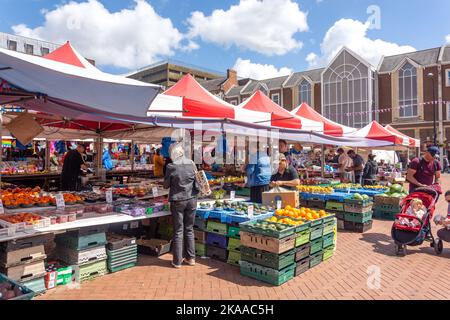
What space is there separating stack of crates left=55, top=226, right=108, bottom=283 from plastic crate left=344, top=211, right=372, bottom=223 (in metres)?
5.11

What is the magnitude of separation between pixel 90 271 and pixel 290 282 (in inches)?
102

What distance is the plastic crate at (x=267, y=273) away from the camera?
13.2 feet

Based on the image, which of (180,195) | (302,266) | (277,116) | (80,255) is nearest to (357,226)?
(277,116)

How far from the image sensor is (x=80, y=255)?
4.10 m

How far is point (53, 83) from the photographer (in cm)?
349

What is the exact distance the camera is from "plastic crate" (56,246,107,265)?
409 cm

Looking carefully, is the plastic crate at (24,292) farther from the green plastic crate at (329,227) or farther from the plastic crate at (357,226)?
the plastic crate at (357,226)

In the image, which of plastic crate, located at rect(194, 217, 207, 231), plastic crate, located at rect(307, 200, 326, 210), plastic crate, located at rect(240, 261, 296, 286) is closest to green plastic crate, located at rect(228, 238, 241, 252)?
plastic crate, located at rect(240, 261, 296, 286)

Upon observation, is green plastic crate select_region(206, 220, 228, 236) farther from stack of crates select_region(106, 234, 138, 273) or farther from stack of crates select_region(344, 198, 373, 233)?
stack of crates select_region(344, 198, 373, 233)

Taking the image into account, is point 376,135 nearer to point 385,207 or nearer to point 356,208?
point 385,207

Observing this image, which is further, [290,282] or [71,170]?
[71,170]

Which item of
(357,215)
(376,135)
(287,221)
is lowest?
(357,215)

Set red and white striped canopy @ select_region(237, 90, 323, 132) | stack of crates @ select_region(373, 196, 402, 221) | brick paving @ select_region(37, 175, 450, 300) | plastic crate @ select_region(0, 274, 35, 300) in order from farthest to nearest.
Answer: stack of crates @ select_region(373, 196, 402, 221)
red and white striped canopy @ select_region(237, 90, 323, 132)
brick paving @ select_region(37, 175, 450, 300)
plastic crate @ select_region(0, 274, 35, 300)

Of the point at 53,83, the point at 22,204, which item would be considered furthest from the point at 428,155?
the point at 22,204
